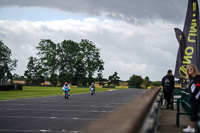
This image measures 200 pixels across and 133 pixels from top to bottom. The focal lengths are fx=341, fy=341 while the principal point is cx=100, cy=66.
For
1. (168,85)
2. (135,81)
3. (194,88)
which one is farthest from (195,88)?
(135,81)

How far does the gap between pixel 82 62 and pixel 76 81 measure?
33.1 ft

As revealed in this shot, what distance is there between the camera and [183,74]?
1592cm

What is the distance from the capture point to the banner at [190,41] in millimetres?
15000

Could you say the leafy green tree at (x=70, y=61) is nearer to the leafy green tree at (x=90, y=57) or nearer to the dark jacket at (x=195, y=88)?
the leafy green tree at (x=90, y=57)

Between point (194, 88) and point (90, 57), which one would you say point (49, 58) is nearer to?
point (90, 57)

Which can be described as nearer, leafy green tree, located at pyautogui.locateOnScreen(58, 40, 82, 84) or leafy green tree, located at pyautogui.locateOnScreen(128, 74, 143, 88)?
leafy green tree, located at pyautogui.locateOnScreen(58, 40, 82, 84)

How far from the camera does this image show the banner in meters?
15.0

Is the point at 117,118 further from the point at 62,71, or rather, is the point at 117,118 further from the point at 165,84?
the point at 62,71

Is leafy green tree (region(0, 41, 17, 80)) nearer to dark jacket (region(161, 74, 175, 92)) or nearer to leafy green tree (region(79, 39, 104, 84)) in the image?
leafy green tree (region(79, 39, 104, 84))

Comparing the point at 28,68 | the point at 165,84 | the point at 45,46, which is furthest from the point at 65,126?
the point at 28,68

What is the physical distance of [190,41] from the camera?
1520 centimetres

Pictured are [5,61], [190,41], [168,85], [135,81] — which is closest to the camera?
[190,41]

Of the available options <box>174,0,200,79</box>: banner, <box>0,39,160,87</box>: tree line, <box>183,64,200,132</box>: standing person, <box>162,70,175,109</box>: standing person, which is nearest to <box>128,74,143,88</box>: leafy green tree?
<box>0,39,160,87</box>: tree line

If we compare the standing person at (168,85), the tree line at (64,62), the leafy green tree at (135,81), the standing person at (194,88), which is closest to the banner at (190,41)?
the standing person at (168,85)
